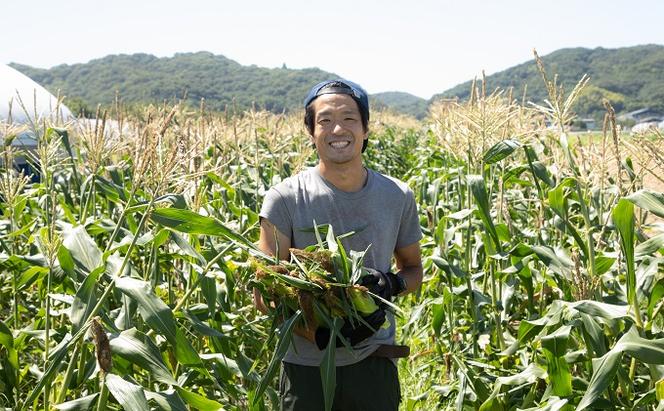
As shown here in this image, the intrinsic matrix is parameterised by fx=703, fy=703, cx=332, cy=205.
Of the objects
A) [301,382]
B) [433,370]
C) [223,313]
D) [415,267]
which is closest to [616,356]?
[415,267]

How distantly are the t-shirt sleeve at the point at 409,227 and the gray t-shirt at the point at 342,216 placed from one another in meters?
0.07

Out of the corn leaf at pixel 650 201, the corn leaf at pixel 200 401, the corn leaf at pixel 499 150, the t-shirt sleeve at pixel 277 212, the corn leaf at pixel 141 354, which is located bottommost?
the corn leaf at pixel 200 401

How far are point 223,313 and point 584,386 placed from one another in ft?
5.48

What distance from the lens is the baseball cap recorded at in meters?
2.77

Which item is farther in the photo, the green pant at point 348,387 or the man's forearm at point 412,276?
the man's forearm at point 412,276

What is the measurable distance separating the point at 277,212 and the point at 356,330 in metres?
0.56

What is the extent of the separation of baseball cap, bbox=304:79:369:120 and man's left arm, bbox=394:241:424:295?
2.07ft

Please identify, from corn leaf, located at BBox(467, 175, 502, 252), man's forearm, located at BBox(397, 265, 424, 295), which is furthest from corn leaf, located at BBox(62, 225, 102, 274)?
corn leaf, located at BBox(467, 175, 502, 252)

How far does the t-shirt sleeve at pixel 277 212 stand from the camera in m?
2.74

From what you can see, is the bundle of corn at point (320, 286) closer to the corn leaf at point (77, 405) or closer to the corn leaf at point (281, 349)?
the corn leaf at point (281, 349)

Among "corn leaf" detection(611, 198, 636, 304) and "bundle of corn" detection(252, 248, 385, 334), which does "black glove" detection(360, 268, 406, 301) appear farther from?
"corn leaf" detection(611, 198, 636, 304)

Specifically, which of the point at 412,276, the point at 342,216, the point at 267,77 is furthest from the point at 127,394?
the point at 267,77

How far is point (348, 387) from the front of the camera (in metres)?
2.78

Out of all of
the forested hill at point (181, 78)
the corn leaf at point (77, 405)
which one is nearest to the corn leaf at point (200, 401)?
the corn leaf at point (77, 405)
